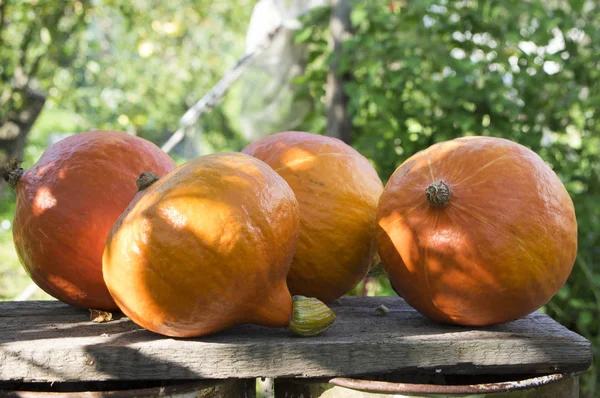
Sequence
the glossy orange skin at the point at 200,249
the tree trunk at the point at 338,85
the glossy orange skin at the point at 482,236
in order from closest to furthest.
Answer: the glossy orange skin at the point at 200,249, the glossy orange skin at the point at 482,236, the tree trunk at the point at 338,85

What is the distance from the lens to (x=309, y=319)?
143 centimetres

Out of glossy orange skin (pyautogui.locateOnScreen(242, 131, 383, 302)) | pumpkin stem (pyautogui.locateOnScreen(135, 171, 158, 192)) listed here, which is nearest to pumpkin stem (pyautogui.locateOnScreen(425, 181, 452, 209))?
glossy orange skin (pyautogui.locateOnScreen(242, 131, 383, 302))

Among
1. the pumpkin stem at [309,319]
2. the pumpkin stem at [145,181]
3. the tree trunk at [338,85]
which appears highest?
the tree trunk at [338,85]

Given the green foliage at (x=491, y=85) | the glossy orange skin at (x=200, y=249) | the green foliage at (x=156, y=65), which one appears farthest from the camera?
the green foliage at (x=156, y=65)

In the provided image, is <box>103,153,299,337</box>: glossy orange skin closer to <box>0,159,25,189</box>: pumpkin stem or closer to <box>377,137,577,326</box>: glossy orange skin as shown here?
<box>377,137,577,326</box>: glossy orange skin

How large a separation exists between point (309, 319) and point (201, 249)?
→ 0.29 meters

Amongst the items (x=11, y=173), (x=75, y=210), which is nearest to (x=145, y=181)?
(x=75, y=210)

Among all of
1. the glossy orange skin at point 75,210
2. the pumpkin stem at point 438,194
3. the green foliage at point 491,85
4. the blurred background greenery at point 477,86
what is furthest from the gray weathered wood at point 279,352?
the green foliage at point 491,85

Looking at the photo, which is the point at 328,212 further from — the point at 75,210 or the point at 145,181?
the point at 75,210

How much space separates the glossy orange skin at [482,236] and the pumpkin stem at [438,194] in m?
0.02

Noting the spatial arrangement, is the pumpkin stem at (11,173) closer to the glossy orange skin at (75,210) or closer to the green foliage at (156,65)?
the glossy orange skin at (75,210)

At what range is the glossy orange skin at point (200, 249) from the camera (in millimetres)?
1303

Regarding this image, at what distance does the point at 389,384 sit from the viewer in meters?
1.30

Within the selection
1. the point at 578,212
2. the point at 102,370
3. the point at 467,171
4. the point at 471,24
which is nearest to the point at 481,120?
the point at 471,24
